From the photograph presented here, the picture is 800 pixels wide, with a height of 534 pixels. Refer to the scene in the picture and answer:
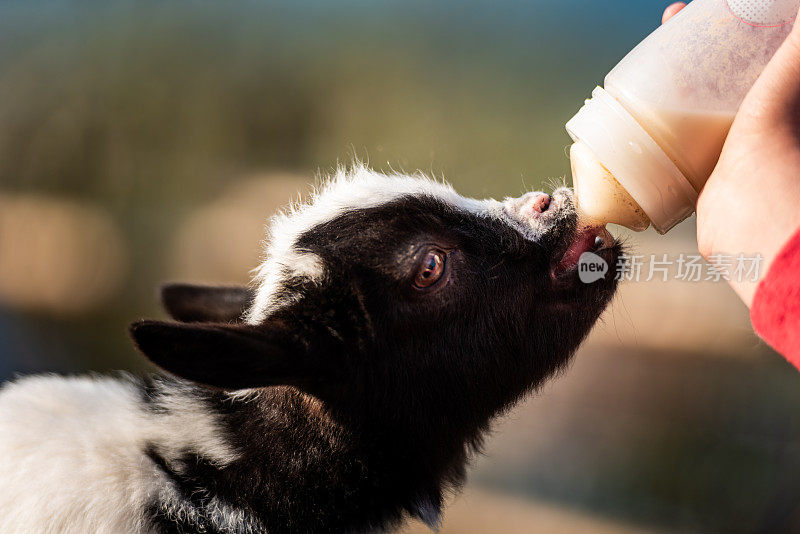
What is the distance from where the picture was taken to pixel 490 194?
2.05 meters

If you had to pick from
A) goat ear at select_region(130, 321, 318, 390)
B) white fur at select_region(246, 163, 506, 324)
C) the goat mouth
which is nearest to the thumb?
the goat mouth

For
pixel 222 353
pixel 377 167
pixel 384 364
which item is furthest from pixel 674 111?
pixel 377 167

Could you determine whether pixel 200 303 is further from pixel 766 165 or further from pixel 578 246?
pixel 766 165

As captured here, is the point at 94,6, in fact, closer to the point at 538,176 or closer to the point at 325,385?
the point at 538,176

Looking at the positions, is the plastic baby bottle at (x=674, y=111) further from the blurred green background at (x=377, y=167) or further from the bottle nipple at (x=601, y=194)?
the blurred green background at (x=377, y=167)

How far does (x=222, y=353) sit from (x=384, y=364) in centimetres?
35

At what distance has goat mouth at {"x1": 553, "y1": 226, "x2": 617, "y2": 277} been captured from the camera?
1.30 meters

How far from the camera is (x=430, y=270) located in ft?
4.08

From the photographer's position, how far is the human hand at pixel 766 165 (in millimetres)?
921

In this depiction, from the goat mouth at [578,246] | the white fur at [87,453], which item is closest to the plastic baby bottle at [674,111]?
the goat mouth at [578,246]

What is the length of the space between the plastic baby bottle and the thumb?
0.27 ft

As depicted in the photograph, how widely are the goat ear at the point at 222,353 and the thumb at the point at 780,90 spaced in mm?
790

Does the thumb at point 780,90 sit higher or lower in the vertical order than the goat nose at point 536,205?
higher

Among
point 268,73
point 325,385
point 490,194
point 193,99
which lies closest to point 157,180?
point 193,99
